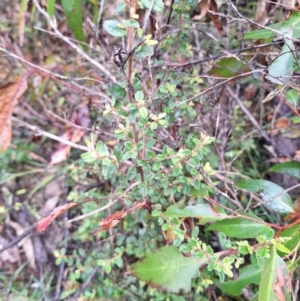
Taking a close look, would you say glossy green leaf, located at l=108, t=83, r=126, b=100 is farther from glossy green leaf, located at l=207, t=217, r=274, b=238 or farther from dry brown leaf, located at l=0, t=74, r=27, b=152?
dry brown leaf, located at l=0, t=74, r=27, b=152

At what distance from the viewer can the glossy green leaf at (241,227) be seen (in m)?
1.01

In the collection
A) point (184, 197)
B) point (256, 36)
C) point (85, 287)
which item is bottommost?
point (85, 287)

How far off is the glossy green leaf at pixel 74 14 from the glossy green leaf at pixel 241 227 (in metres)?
0.77

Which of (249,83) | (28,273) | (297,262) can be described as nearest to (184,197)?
(297,262)

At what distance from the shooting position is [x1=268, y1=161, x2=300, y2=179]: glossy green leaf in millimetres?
1277

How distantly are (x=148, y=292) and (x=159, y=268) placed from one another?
0.86 feet

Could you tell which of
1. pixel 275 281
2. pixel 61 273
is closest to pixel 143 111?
pixel 275 281

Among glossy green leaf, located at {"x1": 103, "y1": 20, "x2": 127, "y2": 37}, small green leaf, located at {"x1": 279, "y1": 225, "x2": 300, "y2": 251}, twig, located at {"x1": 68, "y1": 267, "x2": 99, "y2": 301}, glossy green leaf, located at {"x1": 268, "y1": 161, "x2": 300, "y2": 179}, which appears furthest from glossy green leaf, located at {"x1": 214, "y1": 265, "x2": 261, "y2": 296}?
glossy green leaf, located at {"x1": 103, "y1": 20, "x2": 127, "y2": 37}

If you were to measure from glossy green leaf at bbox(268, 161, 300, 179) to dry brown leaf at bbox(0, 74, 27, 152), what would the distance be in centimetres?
83

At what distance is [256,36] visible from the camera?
3.41ft

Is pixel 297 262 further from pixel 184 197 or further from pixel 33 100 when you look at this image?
pixel 33 100

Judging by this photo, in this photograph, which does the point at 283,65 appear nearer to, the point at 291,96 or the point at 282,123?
the point at 291,96

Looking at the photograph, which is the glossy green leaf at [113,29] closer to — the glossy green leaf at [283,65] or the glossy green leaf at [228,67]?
the glossy green leaf at [283,65]

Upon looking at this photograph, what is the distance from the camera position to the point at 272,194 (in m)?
1.15
